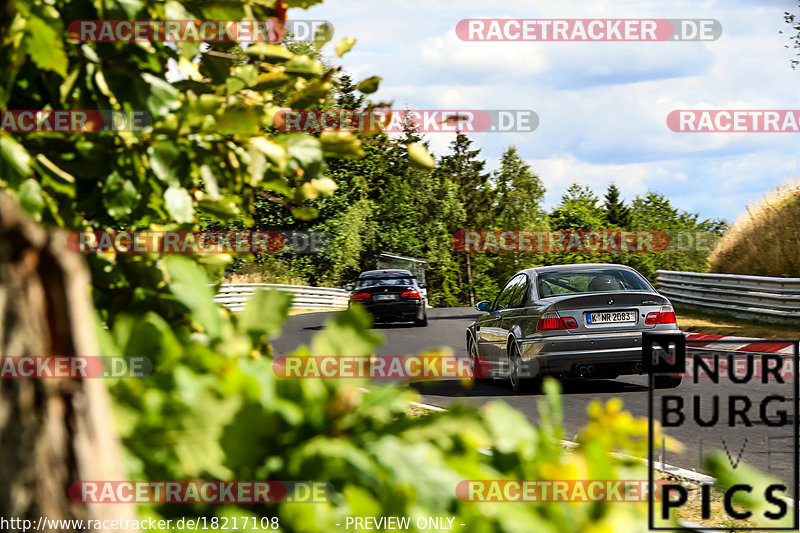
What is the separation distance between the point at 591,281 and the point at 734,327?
1061 cm

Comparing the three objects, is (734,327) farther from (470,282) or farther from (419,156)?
(470,282)

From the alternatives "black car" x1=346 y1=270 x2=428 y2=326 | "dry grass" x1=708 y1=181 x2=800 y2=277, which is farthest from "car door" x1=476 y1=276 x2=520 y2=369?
"dry grass" x1=708 y1=181 x2=800 y2=277

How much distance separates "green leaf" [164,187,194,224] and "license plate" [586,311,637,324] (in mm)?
8762

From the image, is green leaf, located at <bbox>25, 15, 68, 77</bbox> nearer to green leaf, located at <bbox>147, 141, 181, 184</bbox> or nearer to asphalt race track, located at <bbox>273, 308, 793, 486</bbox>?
green leaf, located at <bbox>147, 141, 181, 184</bbox>

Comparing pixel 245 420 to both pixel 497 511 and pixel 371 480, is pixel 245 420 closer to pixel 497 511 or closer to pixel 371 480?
pixel 371 480

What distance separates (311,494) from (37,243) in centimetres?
57

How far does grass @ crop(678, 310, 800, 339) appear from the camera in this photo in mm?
18141

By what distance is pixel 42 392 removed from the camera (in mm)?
1062

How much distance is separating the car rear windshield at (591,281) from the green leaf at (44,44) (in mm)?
9439

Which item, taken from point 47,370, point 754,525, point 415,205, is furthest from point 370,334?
point 415,205

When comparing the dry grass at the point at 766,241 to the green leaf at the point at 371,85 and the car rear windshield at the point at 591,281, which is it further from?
the green leaf at the point at 371,85

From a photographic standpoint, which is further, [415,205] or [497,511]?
[415,205]

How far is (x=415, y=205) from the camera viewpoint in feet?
Answer: 208

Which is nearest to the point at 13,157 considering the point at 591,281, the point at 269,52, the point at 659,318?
the point at 269,52
